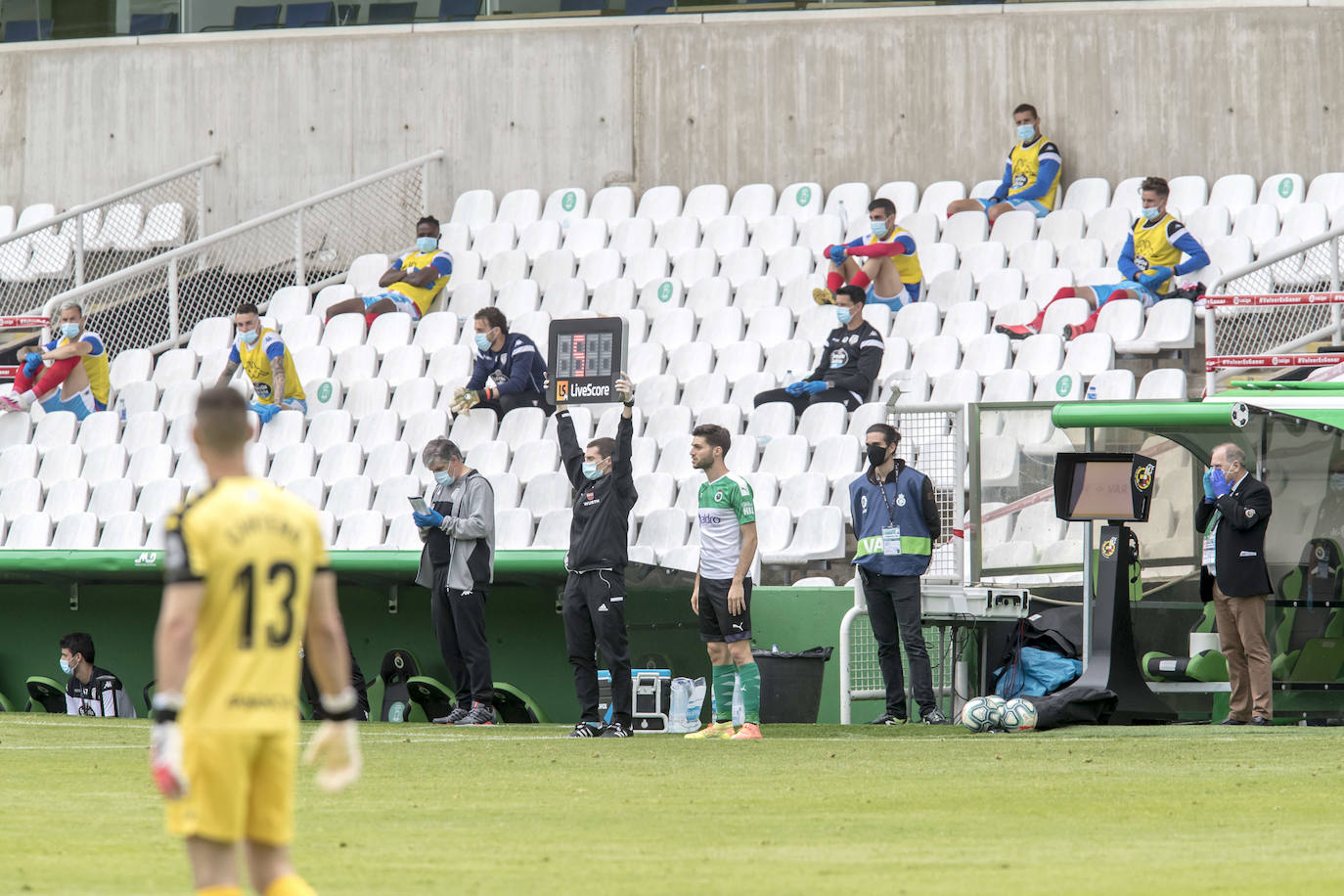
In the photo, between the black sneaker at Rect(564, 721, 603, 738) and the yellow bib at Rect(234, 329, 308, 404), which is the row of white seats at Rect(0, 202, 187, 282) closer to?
the yellow bib at Rect(234, 329, 308, 404)

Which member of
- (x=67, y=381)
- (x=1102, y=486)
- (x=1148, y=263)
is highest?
(x=1148, y=263)

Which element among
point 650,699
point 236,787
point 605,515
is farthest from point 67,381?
point 236,787

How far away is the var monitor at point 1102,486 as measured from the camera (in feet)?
41.3

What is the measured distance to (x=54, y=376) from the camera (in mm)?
19219

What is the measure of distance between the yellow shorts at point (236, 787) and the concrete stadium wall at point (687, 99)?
1715 cm

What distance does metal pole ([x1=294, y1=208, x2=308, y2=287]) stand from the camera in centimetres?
2106

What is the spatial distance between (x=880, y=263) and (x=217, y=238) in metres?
7.01

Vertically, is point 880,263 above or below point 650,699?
above

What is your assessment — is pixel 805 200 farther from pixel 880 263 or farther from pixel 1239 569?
pixel 1239 569

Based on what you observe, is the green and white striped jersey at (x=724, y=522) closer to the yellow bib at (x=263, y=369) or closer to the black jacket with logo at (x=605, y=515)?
the black jacket with logo at (x=605, y=515)

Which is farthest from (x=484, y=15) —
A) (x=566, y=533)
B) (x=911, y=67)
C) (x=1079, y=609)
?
(x=1079, y=609)

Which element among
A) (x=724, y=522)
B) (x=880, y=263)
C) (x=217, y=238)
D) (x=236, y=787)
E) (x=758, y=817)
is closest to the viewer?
(x=236, y=787)

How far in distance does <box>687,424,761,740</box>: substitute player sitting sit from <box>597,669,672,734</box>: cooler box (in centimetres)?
98

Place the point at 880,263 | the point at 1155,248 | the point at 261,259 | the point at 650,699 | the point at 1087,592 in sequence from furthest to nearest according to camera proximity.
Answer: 1. the point at 261,259
2. the point at 880,263
3. the point at 1155,248
4. the point at 650,699
5. the point at 1087,592
